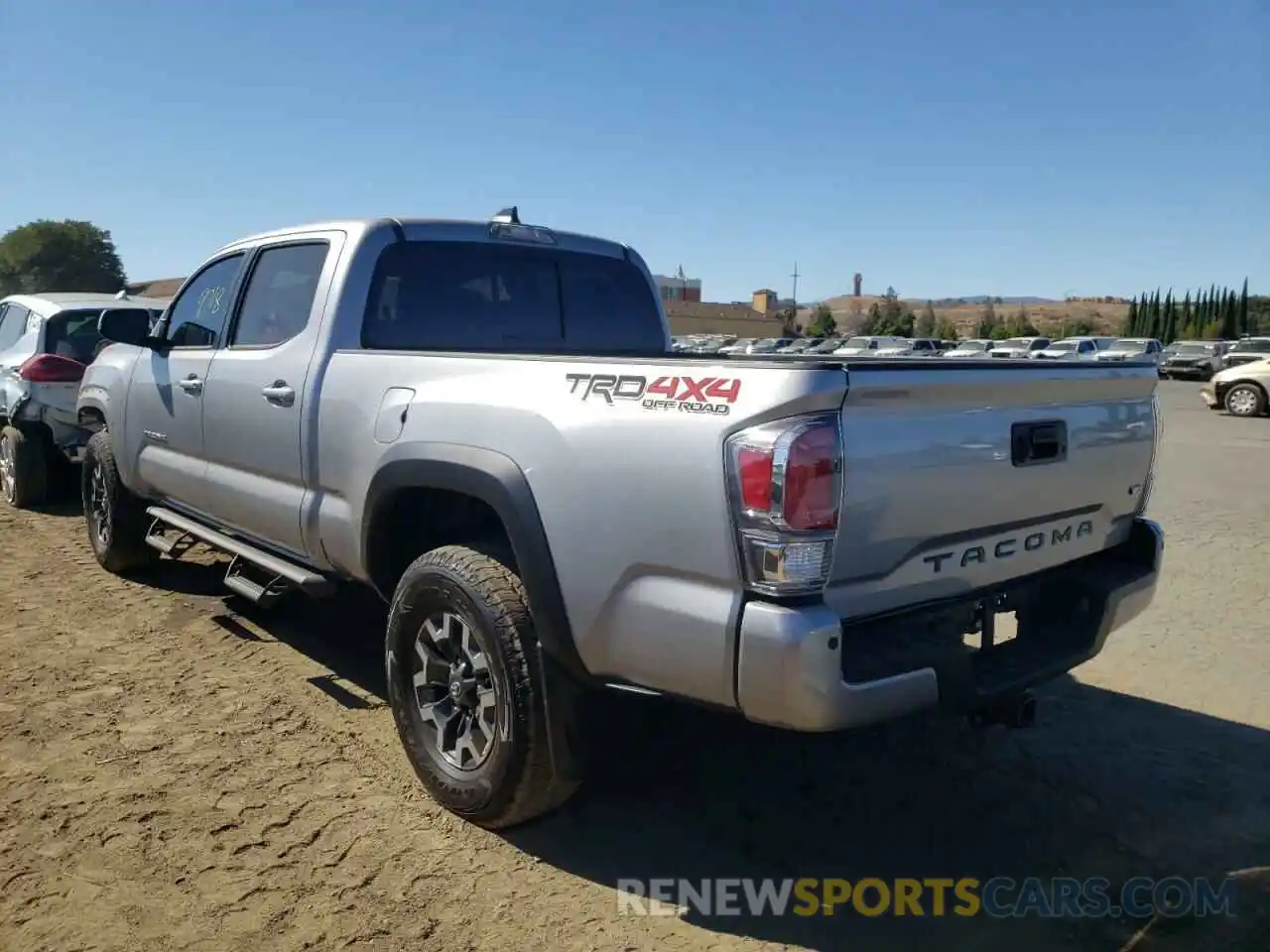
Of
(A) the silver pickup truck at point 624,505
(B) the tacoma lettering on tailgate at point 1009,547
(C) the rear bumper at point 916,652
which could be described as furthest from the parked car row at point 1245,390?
(B) the tacoma lettering on tailgate at point 1009,547

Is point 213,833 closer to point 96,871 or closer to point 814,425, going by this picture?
point 96,871

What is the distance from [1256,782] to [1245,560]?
3679mm

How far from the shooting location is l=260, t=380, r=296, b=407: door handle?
13.0ft

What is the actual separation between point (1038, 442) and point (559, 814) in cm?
197

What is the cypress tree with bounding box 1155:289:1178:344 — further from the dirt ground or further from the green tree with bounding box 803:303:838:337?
the dirt ground

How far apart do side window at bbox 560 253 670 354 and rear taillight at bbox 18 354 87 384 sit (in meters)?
5.19

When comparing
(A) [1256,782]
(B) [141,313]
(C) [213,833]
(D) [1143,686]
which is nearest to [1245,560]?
Answer: (D) [1143,686]

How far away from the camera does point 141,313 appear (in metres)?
7.43

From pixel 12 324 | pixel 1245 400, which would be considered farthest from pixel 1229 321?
pixel 12 324

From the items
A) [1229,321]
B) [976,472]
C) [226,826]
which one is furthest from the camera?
[1229,321]

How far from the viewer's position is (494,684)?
301 cm

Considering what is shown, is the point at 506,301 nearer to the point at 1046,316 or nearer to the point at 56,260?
the point at 56,260

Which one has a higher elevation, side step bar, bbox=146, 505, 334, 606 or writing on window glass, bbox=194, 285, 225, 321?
writing on window glass, bbox=194, 285, 225, 321

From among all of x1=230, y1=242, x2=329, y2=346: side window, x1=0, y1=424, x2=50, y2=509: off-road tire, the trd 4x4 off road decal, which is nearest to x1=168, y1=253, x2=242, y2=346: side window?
x1=230, y1=242, x2=329, y2=346: side window
